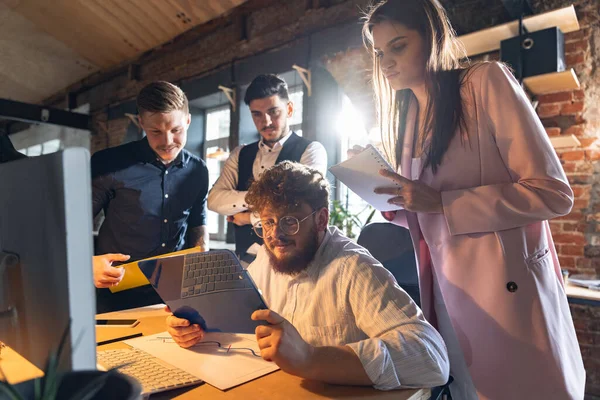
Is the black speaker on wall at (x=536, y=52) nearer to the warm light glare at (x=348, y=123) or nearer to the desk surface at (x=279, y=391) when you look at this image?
the warm light glare at (x=348, y=123)

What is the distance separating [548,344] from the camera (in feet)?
3.74

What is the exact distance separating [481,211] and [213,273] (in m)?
0.73

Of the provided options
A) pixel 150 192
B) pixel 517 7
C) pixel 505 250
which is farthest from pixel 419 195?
pixel 517 7

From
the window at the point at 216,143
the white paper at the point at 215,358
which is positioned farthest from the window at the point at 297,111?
the white paper at the point at 215,358

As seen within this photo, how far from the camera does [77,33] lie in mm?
6617

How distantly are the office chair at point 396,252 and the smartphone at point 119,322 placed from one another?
90cm

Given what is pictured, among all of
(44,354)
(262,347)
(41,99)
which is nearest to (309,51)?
(262,347)

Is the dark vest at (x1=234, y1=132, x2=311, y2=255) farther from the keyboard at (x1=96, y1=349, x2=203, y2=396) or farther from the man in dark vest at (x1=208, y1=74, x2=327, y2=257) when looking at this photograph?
the keyboard at (x1=96, y1=349, x2=203, y2=396)

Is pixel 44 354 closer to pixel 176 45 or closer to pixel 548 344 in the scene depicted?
pixel 548 344

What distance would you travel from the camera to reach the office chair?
62.1 inches

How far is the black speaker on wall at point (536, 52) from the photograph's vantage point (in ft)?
9.16

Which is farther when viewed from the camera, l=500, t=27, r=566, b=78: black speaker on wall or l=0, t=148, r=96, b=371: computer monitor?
l=500, t=27, r=566, b=78: black speaker on wall

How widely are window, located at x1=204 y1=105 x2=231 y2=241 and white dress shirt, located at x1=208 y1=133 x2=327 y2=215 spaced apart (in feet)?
11.7

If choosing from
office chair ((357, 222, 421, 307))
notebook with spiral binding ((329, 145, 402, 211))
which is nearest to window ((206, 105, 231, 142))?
office chair ((357, 222, 421, 307))
